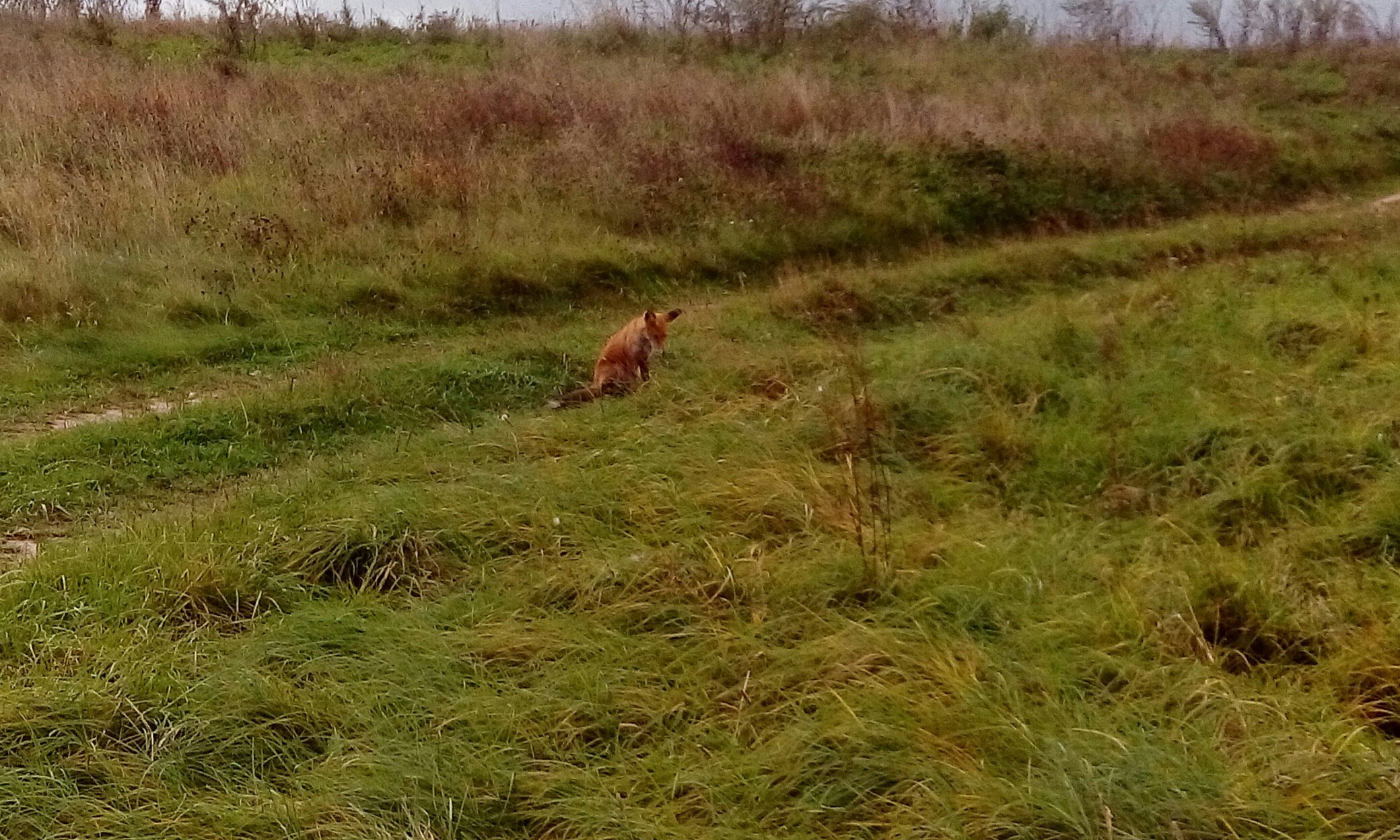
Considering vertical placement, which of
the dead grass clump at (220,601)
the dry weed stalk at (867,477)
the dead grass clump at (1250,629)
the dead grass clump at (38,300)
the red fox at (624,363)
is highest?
the dead grass clump at (38,300)

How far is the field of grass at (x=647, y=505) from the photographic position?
8.39 feet

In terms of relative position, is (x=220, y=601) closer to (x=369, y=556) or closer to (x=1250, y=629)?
(x=369, y=556)

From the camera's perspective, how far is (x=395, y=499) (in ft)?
12.8

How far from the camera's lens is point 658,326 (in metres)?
6.03

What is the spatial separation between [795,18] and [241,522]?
18371 millimetres

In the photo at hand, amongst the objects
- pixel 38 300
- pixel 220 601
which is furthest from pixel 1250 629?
pixel 38 300

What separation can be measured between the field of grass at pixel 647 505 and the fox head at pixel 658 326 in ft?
0.78

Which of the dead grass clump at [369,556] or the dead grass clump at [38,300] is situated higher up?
the dead grass clump at [38,300]

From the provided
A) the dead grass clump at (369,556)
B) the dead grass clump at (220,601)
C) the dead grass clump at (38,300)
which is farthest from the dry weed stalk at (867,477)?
the dead grass clump at (38,300)

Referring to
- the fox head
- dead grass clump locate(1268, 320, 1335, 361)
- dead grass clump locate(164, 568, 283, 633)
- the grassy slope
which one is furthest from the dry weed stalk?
dead grass clump locate(1268, 320, 1335, 361)

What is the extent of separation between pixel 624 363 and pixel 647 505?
1930 mm

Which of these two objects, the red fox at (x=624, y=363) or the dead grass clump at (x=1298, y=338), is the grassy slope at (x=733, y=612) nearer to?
the dead grass clump at (x=1298, y=338)

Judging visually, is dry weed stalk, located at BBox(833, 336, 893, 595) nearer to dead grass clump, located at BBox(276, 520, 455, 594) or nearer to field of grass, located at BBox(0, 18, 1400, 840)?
field of grass, located at BBox(0, 18, 1400, 840)

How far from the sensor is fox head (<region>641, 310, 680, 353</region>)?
5938mm
